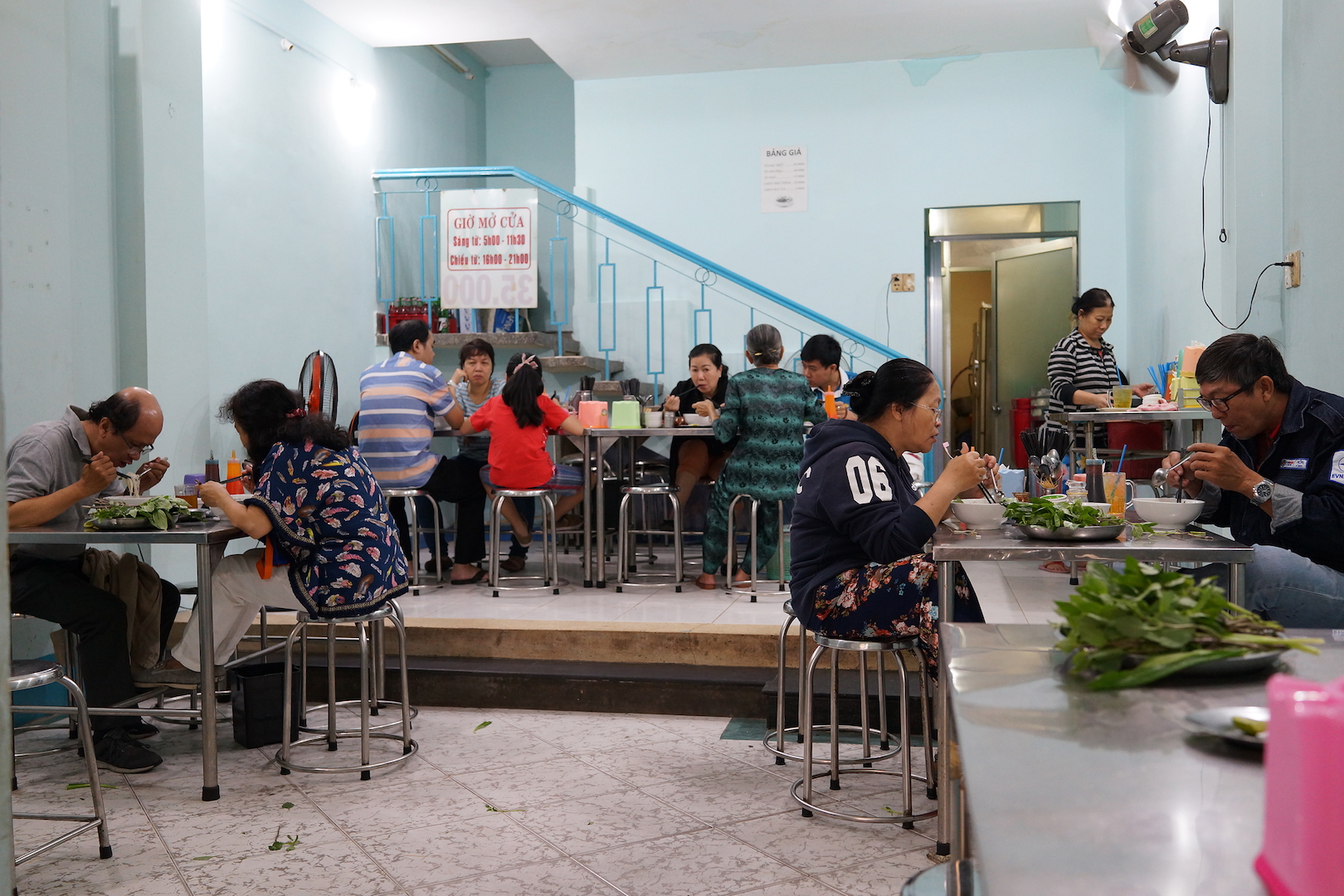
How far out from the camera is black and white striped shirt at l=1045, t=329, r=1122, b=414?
5.55 metres

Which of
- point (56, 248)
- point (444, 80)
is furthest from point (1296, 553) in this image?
point (444, 80)

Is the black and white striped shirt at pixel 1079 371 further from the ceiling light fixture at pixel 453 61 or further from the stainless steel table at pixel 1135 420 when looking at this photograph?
the ceiling light fixture at pixel 453 61

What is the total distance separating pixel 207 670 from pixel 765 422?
8.93 feet

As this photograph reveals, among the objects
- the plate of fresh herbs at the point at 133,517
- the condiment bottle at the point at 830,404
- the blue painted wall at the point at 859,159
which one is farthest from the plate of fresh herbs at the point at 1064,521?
the blue painted wall at the point at 859,159

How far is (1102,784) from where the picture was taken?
82cm

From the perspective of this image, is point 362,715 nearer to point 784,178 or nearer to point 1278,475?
point 1278,475

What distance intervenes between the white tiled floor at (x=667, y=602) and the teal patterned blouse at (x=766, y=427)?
0.54 metres

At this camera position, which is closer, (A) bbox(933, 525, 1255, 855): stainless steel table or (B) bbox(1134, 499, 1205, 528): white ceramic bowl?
(A) bbox(933, 525, 1255, 855): stainless steel table

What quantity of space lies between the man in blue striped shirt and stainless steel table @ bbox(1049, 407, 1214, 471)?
10.0ft

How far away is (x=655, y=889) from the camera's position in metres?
2.33

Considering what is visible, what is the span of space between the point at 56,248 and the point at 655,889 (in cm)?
351

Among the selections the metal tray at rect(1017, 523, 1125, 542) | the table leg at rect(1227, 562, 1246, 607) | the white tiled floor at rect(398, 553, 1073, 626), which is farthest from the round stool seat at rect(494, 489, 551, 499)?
the table leg at rect(1227, 562, 1246, 607)

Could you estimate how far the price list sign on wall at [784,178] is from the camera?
7871 millimetres

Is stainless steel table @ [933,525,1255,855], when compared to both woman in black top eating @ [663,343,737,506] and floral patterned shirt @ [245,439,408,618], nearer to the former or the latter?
floral patterned shirt @ [245,439,408,618]
